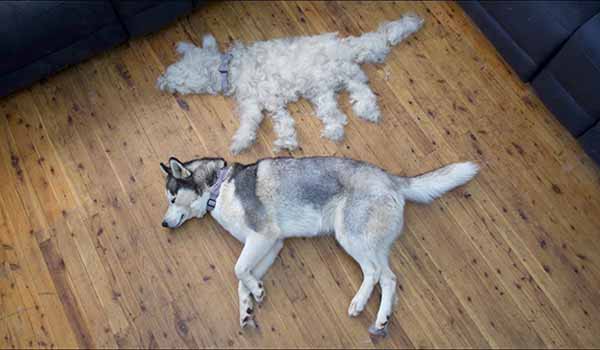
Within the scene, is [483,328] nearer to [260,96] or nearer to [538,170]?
[538,170]

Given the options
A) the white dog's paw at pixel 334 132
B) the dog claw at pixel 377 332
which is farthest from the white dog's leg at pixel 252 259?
the white dog's paw at pixel 334 132

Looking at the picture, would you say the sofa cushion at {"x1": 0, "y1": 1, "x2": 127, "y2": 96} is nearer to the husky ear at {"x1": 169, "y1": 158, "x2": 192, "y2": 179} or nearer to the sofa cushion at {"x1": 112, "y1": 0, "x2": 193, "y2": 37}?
the sofa cushion at {"x1": 112, "y1": 0, "x2": 193, "y2": 37}

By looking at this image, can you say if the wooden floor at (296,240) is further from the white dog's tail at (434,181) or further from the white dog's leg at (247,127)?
the white dog's tail at (434,181)

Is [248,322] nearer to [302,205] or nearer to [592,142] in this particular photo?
[302,205]

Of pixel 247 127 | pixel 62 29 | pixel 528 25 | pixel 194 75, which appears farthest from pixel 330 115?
pixel 62 29

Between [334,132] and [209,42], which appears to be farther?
[209,42]

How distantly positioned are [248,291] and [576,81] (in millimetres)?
2304

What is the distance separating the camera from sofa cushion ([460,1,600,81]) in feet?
8.27

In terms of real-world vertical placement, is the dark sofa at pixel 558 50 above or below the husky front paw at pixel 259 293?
above

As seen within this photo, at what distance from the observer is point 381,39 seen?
10.2 feet

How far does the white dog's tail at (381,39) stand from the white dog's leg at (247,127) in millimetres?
821

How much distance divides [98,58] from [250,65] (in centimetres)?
114

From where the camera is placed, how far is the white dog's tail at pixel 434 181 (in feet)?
8.04

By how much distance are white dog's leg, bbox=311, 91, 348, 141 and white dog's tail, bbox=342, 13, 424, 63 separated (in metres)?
0.41
